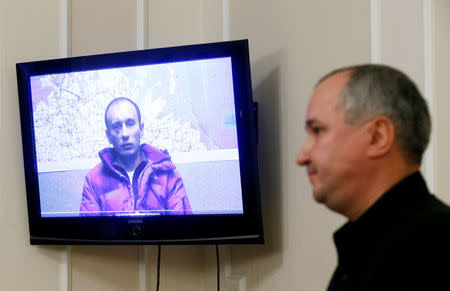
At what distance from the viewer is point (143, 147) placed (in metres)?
2.42

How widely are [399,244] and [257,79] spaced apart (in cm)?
167

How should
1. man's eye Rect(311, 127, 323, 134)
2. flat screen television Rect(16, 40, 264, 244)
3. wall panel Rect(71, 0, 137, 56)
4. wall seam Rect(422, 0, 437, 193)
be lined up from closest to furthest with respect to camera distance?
man's eye Rect(311, 127, 323, 134)
wall seam Rect(422, 0, 437, 193)
flat screen television Rect(16, 40, 264, 244)
wall panel Rect(71, 0, 137, 56)

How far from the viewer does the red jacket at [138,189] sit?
7.82 feet

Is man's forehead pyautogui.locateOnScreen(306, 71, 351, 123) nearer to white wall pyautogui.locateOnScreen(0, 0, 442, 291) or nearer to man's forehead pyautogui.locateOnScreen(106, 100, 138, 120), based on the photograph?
white wall pyautogui.locateOnScreen(0, 0, 442, 291)

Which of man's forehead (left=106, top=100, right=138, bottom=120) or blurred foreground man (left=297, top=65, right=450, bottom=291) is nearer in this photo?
blurred foreground man (left=297, top=65, right=450, bottom=291)

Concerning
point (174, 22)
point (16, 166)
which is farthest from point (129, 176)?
point (174, 22)

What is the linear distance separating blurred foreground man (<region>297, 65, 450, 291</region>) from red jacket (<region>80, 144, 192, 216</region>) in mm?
1249

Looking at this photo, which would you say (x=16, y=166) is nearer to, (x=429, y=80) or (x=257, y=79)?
(x=257, y=79)

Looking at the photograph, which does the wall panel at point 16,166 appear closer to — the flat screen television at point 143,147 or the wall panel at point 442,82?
the flat screen television at point 143,147

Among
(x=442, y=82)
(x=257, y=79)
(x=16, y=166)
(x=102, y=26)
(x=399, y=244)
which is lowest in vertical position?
(x=399, y=244)

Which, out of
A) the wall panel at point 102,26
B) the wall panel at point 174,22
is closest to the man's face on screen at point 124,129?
the wall panel at point 102,26

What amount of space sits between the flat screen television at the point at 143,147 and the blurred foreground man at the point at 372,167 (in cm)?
107

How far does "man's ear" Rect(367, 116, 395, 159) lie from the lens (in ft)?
3.58

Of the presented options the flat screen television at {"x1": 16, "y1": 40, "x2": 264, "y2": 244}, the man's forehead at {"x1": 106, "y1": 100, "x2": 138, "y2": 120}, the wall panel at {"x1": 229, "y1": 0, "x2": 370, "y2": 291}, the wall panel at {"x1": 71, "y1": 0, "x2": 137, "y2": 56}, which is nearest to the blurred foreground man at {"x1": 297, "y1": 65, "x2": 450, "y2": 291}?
the wall panel at {"x1": 229, "y1": 0, "x2": 370, "y2": 291}
